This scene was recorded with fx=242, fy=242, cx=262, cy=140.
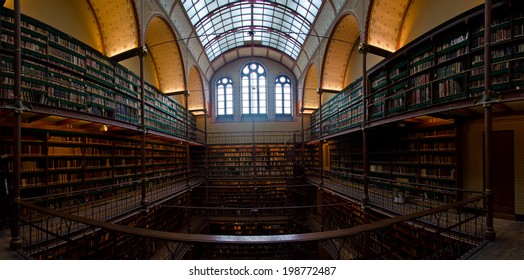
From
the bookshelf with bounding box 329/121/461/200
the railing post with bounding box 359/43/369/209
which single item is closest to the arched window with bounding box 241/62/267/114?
the bookshelf with bounding box 329/121/461/200

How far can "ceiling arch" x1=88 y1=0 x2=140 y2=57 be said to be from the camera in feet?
23.4

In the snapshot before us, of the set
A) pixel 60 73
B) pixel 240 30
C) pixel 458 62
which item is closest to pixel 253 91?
pixel 240 30

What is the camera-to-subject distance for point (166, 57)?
35.4 feet

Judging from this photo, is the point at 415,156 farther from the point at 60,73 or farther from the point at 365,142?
the point at 60,73

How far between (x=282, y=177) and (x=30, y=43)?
9724 mm

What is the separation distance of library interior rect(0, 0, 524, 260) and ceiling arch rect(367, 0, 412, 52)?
39 millimetres

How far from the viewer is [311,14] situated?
37.2 ft

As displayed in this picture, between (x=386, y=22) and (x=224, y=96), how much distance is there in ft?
35.8

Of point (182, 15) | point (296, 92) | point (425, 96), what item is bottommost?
point (425, 96)

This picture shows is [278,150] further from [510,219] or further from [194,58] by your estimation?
[510,219]

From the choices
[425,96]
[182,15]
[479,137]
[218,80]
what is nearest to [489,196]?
[479,137]

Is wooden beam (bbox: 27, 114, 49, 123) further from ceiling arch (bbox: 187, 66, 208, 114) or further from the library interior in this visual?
ceiling arch (bbox: 187, 66, 208, 114)

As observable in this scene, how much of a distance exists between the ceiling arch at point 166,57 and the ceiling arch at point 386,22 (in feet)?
23.9

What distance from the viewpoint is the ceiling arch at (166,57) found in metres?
9.61
